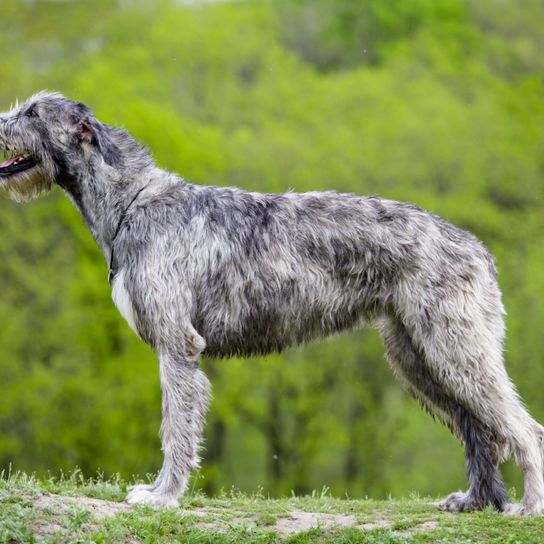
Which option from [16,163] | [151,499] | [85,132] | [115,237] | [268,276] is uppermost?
[85,132]

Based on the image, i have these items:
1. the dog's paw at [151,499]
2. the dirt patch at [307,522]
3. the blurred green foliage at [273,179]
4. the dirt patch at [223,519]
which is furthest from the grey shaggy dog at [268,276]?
the blurred green foliage at [273,179]

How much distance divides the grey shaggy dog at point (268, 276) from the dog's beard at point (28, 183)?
1 cm

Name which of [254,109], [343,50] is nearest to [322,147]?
[254,109]

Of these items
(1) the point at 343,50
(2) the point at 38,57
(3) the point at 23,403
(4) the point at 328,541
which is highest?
(1) the point at 343,50

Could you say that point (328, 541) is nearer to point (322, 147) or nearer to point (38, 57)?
point (322, 147)

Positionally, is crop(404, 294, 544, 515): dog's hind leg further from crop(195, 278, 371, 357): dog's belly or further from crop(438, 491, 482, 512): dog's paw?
crop(195, 278, 371, 357): dog's belly

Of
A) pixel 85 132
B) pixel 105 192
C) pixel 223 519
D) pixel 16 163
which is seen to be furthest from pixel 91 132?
pixel 223 519

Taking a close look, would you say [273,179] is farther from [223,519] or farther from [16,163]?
[223,519]

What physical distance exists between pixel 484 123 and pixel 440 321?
77.6 ft

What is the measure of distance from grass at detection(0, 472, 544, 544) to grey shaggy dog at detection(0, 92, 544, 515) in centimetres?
46

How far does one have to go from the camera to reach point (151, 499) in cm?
704

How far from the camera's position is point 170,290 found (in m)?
7.29

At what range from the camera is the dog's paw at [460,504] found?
25.0ft

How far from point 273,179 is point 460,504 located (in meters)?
20.5
